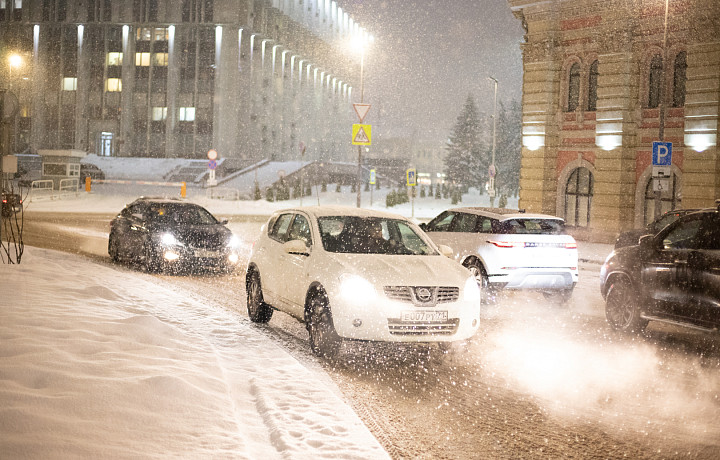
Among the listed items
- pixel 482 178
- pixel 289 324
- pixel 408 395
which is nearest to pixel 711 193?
pixel 289 324

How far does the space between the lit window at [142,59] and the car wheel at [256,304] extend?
7366 centimetres

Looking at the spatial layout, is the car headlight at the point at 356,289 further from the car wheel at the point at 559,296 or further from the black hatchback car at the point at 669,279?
the car wheel at the point at 559,296

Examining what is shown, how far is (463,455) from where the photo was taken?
531 cm

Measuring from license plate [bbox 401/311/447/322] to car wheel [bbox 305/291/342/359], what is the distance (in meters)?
0.75

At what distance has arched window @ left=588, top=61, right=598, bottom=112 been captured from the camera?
106 ft

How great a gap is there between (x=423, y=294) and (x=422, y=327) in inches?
13.5

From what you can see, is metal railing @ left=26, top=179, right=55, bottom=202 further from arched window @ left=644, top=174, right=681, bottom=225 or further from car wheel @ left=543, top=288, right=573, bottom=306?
car wheel @ left=543, top=288, right=573, bottom=306

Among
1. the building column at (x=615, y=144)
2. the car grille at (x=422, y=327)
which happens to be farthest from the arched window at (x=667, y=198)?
the car grille at (x=422, y=327)

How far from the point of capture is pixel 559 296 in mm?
13453

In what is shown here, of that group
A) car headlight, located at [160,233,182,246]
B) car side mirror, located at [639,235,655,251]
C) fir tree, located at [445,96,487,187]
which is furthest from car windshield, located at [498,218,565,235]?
fir tree, located at [445,96,487,187]

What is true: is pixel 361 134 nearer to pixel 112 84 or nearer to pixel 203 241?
pixel 203 241

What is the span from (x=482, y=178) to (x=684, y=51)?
63679mm

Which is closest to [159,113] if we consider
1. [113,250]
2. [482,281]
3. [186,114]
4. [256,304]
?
[186,114]

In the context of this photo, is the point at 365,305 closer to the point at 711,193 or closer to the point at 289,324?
the point at 289,324
